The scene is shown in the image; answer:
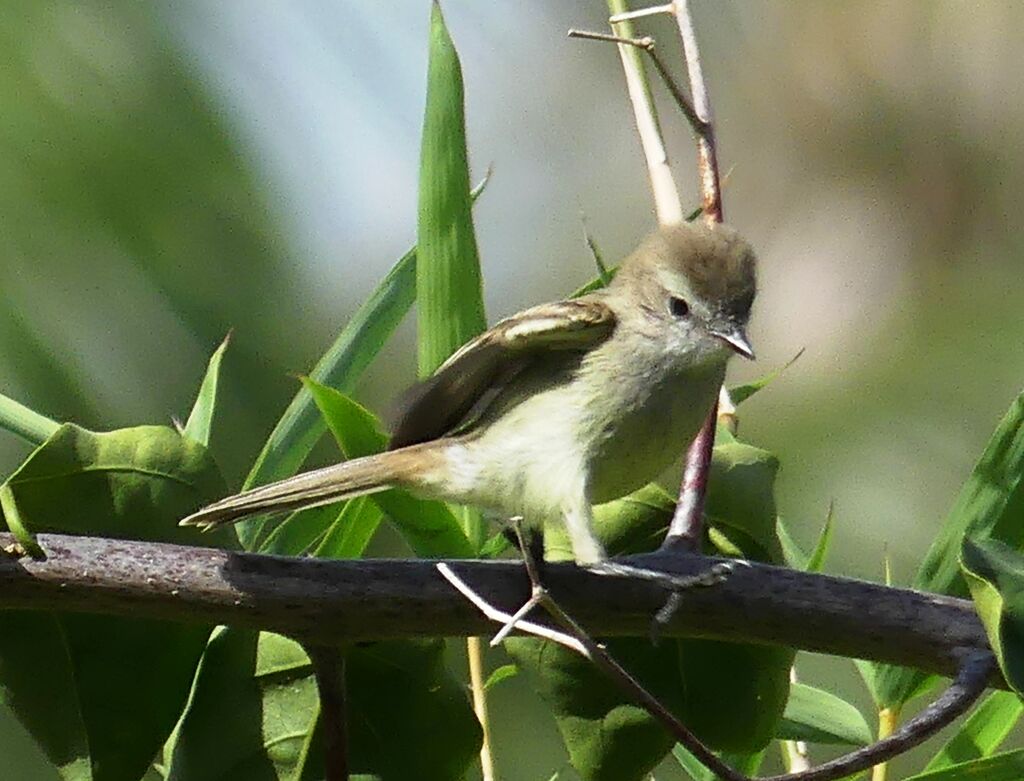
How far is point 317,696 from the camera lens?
46cm

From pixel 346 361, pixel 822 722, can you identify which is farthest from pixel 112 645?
pixel 822 722

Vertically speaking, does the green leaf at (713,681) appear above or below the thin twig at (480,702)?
above

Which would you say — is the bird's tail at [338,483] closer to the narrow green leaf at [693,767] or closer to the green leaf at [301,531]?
the green leaf at [301,531]

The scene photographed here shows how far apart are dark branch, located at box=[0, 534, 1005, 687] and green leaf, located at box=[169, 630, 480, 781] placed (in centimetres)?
4

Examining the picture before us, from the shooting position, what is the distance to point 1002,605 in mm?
362

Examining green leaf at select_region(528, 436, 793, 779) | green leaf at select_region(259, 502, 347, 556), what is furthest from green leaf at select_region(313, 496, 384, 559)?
green leaf at select_region(528, 436, 793, 779)

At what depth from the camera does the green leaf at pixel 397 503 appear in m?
0.52

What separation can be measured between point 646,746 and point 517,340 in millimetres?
258

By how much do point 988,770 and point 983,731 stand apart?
102 mm

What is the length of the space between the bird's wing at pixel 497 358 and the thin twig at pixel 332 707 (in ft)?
0.64

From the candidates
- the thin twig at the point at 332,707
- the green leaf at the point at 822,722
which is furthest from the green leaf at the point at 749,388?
the thin twig at the point at 332,707

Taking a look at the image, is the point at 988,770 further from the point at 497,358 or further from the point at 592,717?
the point at 497,358

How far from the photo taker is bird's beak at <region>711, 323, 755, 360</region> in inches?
29.2

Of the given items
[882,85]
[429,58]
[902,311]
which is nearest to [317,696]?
[429,58]
